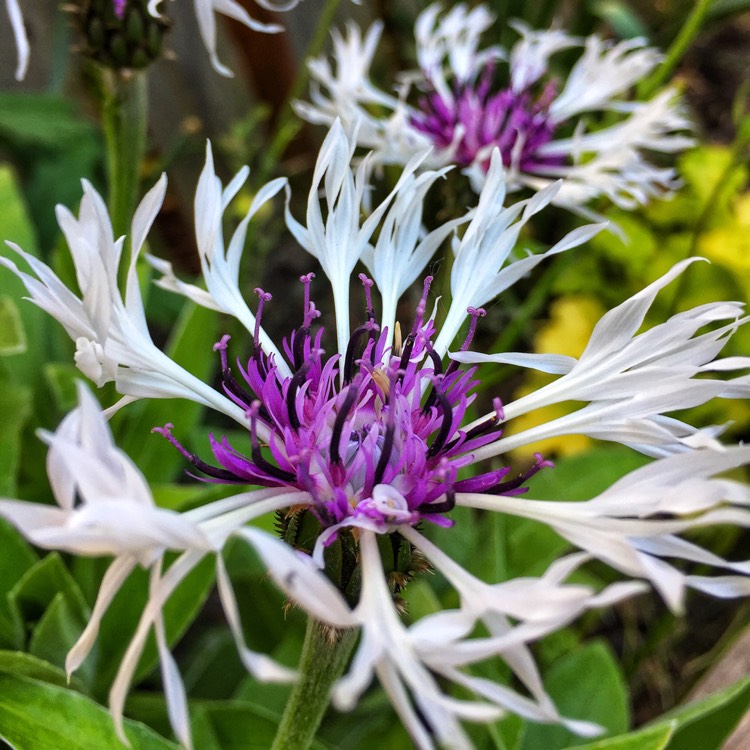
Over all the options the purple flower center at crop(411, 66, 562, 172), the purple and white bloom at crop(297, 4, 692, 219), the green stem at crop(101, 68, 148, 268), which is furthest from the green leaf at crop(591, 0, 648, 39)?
the green stem at crop(101, 68, 148, 268)

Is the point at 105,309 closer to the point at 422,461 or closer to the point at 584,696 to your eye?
the point at 422,461

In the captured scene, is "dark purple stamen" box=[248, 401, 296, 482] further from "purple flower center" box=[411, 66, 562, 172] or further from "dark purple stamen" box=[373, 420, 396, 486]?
"purple flower center" box=[411, 66, 562, 172]

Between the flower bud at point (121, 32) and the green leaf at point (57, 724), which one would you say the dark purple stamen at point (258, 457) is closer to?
the green leaf at point (57, 724)

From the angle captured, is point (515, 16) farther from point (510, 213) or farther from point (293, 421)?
point (293, 421)

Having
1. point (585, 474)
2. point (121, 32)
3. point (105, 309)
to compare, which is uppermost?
point (121, 32)

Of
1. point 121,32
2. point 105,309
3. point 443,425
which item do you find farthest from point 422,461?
point 121,32

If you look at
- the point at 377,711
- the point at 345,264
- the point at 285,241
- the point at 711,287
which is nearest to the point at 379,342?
the point at 345,264
